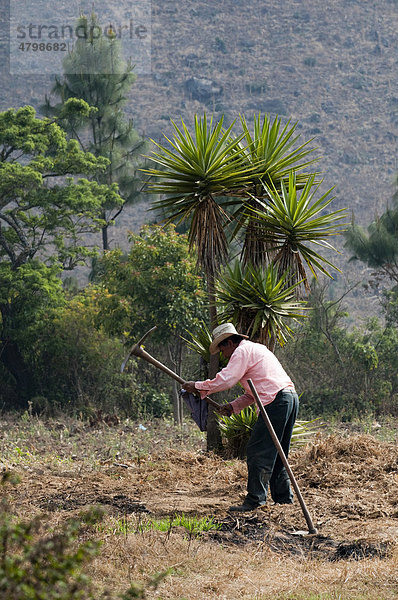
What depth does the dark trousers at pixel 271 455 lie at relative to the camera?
753cm

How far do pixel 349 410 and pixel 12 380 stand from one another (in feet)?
32.6

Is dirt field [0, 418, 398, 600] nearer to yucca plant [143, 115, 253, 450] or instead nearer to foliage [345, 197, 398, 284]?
yucca plant [143, 115, 253, 450]

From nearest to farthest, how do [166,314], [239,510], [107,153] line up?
[239,510]
[166,314]
[107,153]

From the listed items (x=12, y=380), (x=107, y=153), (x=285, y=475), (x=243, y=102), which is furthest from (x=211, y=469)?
(x=243, y=102)

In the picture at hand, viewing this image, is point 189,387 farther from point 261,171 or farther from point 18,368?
point 18,368

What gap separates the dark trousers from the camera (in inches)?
297

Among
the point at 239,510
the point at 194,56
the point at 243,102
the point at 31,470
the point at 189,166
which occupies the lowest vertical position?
the point at 31,470

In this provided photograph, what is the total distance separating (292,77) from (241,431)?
58.9 m

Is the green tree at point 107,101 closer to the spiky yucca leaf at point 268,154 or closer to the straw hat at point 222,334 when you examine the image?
the spiky yucca leaf at point 268,154

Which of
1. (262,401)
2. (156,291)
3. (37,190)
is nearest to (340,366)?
(156,291)

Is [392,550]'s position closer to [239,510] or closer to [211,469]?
[239,510]

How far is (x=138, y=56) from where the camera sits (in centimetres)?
6962

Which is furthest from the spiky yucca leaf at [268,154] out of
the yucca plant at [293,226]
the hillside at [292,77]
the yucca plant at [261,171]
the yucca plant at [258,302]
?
the hillside at [292,77]

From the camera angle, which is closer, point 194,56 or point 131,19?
point 194,56
